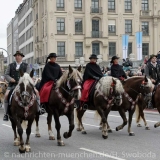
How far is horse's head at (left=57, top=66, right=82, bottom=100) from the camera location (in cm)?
1015

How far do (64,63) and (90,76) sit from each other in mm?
50127

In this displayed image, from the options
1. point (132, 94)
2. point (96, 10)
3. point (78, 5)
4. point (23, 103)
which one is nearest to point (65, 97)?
point (23, 103)

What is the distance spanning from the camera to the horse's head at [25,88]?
945cm

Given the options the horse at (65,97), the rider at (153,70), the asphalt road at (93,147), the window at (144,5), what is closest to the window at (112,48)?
the window at (144,5)

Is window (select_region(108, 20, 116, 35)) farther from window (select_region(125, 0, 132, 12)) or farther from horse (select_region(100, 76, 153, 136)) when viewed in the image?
horse (select_region(100, 76, 153, 136))

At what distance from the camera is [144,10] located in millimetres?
66750

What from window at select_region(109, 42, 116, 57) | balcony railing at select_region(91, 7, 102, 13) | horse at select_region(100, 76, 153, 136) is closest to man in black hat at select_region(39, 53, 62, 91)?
horse at select_region(100, 76, 153, 136)

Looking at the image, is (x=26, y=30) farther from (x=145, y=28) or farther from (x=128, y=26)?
(x=145, y=28)

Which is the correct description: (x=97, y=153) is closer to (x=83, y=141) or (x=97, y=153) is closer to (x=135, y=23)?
(x=83, y=141)

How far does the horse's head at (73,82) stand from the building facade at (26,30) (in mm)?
70198

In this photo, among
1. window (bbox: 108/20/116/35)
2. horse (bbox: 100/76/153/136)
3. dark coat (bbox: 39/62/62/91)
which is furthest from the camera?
window (bbox: 108/20/116/35)

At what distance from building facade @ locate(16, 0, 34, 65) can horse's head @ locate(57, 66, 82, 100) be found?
230 ft

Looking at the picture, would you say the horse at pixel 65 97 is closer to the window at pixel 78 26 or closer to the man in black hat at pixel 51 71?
the man in black hat at pixel 51 71

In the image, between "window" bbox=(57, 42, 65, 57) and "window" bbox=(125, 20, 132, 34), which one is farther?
"window" bbox=(125, 20, 132, 34)
